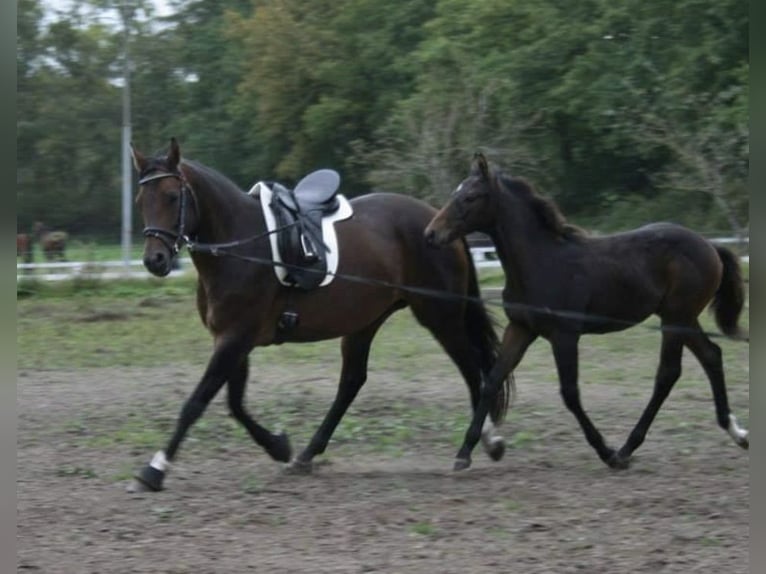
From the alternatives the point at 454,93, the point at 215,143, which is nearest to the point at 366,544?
the point at 454,93

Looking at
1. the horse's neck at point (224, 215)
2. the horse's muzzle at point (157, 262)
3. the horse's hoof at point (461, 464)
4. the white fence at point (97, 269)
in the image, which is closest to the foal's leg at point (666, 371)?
the horse's hoof at point (461, 464)

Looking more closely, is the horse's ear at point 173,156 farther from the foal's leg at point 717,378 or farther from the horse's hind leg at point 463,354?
the foal's leg at point 717,378

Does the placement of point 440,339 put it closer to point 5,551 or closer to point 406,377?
point 406,377

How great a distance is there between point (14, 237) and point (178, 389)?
22.2 ft

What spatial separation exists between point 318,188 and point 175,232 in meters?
1.30

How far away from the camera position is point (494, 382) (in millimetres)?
7102

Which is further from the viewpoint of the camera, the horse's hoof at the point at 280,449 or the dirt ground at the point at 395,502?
the horse's hoof at the point at 280,449

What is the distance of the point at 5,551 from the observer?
15.1 ft

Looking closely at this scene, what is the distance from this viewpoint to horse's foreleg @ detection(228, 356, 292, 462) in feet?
23.5

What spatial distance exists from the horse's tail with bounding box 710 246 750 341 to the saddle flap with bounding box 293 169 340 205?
8.57ft

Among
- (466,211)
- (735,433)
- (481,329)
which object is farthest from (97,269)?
(735,433)

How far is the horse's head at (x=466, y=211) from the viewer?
701 cm

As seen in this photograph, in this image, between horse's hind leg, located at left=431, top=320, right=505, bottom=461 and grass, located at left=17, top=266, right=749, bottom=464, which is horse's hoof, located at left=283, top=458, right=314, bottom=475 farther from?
horse's hind leg, located at left=431, top=320, right=505, bottom=461

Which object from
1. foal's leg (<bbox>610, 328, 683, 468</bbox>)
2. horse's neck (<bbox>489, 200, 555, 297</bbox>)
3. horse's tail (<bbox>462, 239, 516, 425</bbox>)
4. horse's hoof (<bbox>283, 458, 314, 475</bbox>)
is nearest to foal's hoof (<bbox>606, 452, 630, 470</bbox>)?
foal's leg (<bbox>610, 328, 683, 468</bbox>)
